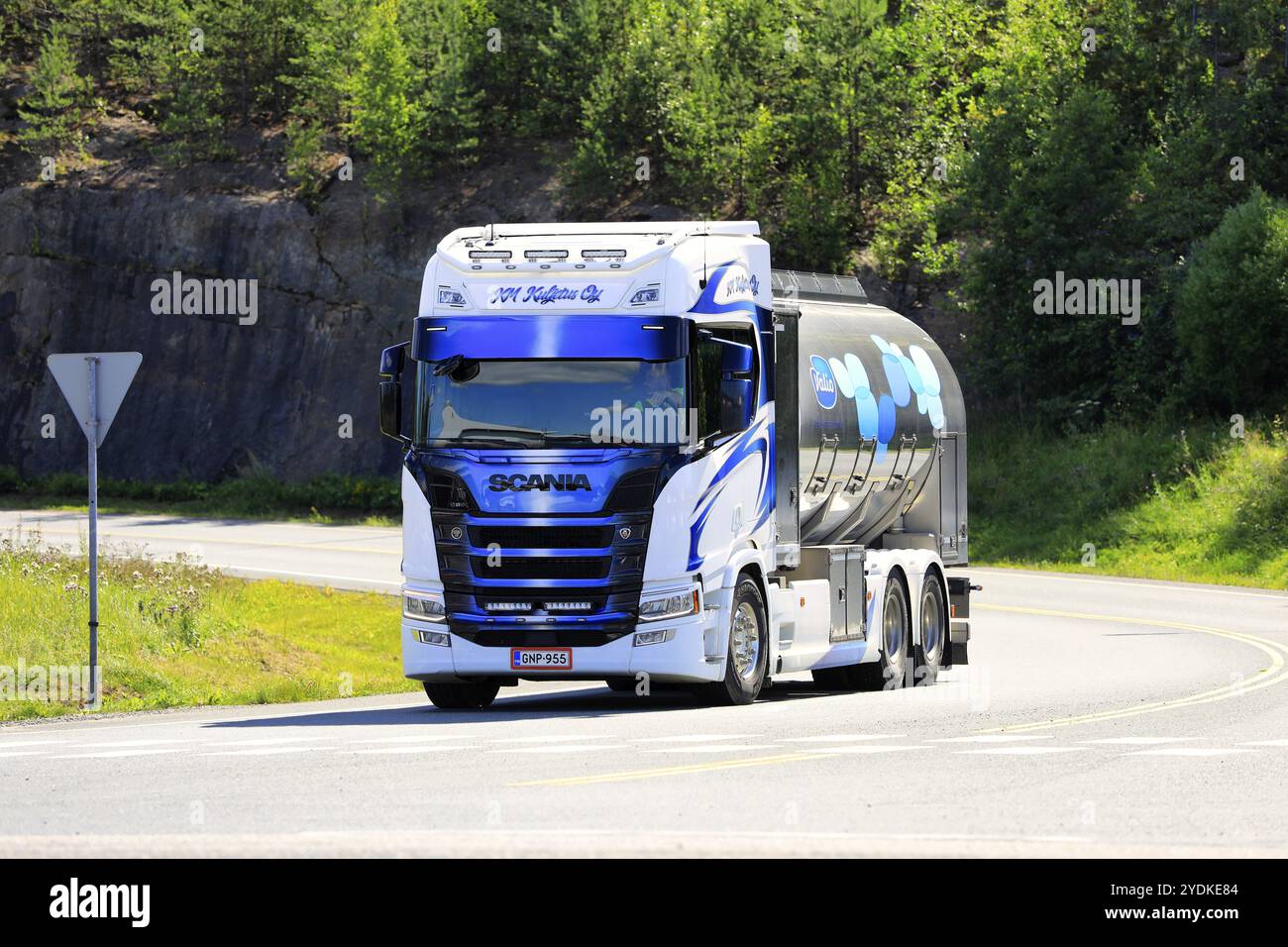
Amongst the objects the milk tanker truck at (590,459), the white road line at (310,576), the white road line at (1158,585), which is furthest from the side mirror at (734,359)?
the white road line at (1158,585)

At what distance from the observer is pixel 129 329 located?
5709 centimetres

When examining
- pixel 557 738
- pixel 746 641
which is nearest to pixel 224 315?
pixel 746 641

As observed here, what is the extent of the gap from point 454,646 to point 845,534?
5.71 m

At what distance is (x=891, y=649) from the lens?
20438 mm

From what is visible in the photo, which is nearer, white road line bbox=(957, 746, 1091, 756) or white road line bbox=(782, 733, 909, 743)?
white road line bbox=(957, 746, 1091, 756)

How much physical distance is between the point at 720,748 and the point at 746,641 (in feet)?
13.1

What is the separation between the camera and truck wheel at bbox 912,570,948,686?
21312 millimetres

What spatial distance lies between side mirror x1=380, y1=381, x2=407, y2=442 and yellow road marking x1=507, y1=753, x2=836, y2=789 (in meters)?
5.24

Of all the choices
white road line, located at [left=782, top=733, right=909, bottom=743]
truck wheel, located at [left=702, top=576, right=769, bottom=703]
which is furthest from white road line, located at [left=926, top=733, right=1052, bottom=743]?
truck wheel, located at [left=702, top=576, right=769, bottom=703]

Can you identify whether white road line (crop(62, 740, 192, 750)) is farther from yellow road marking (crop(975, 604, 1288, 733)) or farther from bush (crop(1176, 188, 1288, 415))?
bush (crop(1176, 188, 1288, 415))

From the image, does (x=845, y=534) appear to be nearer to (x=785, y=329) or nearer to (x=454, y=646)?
Answer: (x=785, y=329)

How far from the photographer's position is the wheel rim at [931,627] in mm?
21594

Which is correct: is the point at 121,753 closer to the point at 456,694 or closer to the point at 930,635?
the point at 456,694
